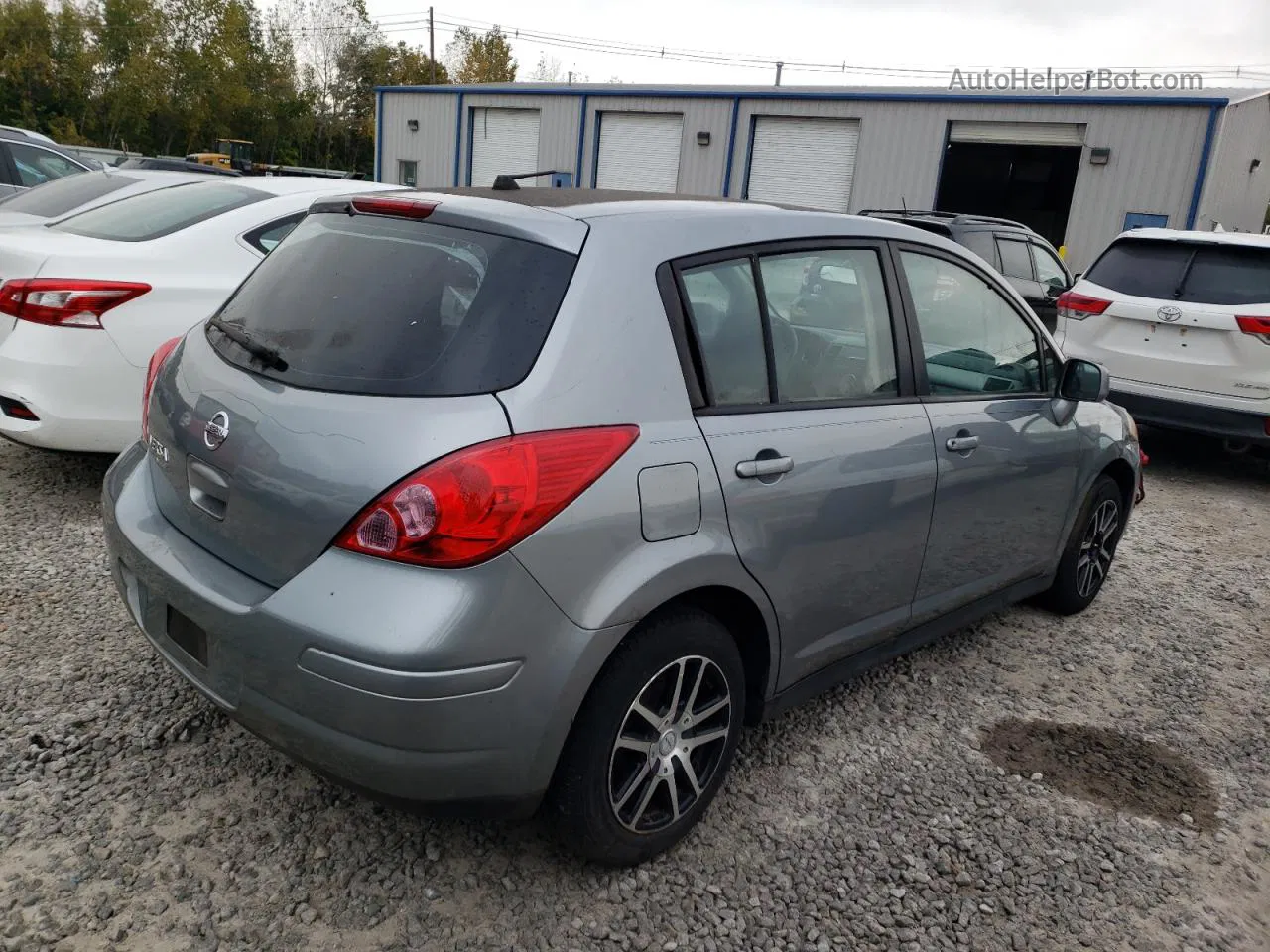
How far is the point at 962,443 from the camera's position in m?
3.38

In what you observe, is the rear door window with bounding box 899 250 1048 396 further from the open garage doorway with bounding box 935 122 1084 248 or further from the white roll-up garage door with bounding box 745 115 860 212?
A: the open garage doorway with bounding box 935 122 1084 248

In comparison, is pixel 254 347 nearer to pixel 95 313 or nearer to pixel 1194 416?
pixel 95 313

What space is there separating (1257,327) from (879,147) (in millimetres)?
16634

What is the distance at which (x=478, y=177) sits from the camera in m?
29.2

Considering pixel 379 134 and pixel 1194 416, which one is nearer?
pixel 1194 416

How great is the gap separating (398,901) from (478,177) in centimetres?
2871

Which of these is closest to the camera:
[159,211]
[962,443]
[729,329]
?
[729,329]

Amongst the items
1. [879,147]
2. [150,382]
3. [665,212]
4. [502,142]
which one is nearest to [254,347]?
[150,382]

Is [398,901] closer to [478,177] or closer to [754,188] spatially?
[754,188]

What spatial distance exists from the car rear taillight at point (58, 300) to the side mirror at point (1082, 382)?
4047mm

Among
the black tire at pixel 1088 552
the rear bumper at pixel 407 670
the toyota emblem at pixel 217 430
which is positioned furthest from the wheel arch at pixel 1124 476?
the toyota emblem at pixel 217 430

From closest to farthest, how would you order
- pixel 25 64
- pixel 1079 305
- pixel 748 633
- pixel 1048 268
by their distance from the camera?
pixel 748 633 → pixel 1079 305 → pixel 1048 268 → pixel 25 64

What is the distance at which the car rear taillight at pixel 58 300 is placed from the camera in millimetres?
4398

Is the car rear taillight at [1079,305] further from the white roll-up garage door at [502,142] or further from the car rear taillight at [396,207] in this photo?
the white roll-up garage door at [502,142]
